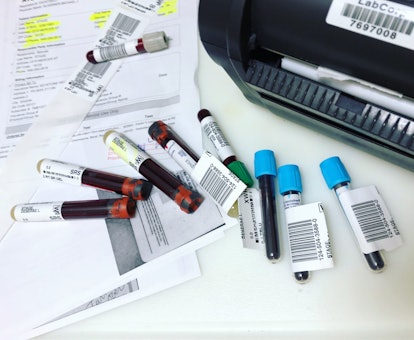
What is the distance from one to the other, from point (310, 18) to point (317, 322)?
0.27 m

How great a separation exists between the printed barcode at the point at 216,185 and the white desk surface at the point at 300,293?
36 mm

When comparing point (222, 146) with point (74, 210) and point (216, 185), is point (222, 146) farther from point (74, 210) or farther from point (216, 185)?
point (74, 210)

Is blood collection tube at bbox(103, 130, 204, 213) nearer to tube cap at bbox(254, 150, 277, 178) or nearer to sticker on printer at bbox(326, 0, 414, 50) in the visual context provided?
tube cap at bbox(254, 150, 277, 178)

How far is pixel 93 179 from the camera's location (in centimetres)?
50

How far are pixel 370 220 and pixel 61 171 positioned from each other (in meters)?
0.34

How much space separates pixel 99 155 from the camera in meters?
0.53

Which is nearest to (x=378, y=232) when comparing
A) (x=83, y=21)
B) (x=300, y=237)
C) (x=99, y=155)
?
(x=300, y=237)

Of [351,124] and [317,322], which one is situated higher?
[351,124]

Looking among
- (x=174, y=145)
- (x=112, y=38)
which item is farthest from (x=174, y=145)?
(x=112, y=38)

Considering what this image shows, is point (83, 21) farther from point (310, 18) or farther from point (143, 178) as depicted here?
point (310, 18)

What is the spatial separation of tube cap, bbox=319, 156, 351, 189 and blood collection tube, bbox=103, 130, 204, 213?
0.13 m

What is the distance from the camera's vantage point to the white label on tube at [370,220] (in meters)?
0.41

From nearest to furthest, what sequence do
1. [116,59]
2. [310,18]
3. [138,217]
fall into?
[310,18]
[138,217]
[116,59]

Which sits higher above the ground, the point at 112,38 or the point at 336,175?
the point at 112,38
